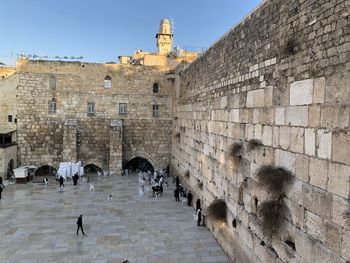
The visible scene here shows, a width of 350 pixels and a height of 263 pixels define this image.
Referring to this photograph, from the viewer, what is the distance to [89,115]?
21328 mm

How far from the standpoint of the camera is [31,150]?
2056cm

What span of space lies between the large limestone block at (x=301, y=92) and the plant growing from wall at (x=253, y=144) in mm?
1601

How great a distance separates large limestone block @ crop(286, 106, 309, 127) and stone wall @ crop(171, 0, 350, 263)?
0.02 metres

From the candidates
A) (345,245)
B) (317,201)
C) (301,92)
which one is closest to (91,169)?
(301,92)

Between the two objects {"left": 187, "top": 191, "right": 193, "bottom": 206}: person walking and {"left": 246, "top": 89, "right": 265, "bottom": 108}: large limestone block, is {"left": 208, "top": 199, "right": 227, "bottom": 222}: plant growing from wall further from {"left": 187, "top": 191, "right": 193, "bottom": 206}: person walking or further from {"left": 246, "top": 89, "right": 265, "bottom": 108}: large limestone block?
{"left": 187, "top": 191, "right": 193, "bottom": 206}: person walking

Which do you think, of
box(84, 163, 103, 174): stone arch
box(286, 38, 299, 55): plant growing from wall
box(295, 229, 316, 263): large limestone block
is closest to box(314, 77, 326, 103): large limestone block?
box(286, 38, 299, 55): plant growing from wall

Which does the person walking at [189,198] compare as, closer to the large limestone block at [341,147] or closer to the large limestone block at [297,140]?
the large limestone block at [297,140]

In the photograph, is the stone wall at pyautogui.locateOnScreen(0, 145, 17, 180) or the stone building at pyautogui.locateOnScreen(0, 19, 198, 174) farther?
the stone building at pyautogui.locateOnScreen(0, 19, 198, 174)

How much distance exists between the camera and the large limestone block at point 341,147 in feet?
13.9

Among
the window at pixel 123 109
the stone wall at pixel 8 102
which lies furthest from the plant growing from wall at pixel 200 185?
the stone wall at pixel 8 102

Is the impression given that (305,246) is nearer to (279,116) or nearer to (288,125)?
(288,125)

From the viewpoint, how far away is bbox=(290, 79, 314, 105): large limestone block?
5.10 m

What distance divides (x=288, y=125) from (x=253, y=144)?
1.56 metres

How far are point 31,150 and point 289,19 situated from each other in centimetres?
1864
